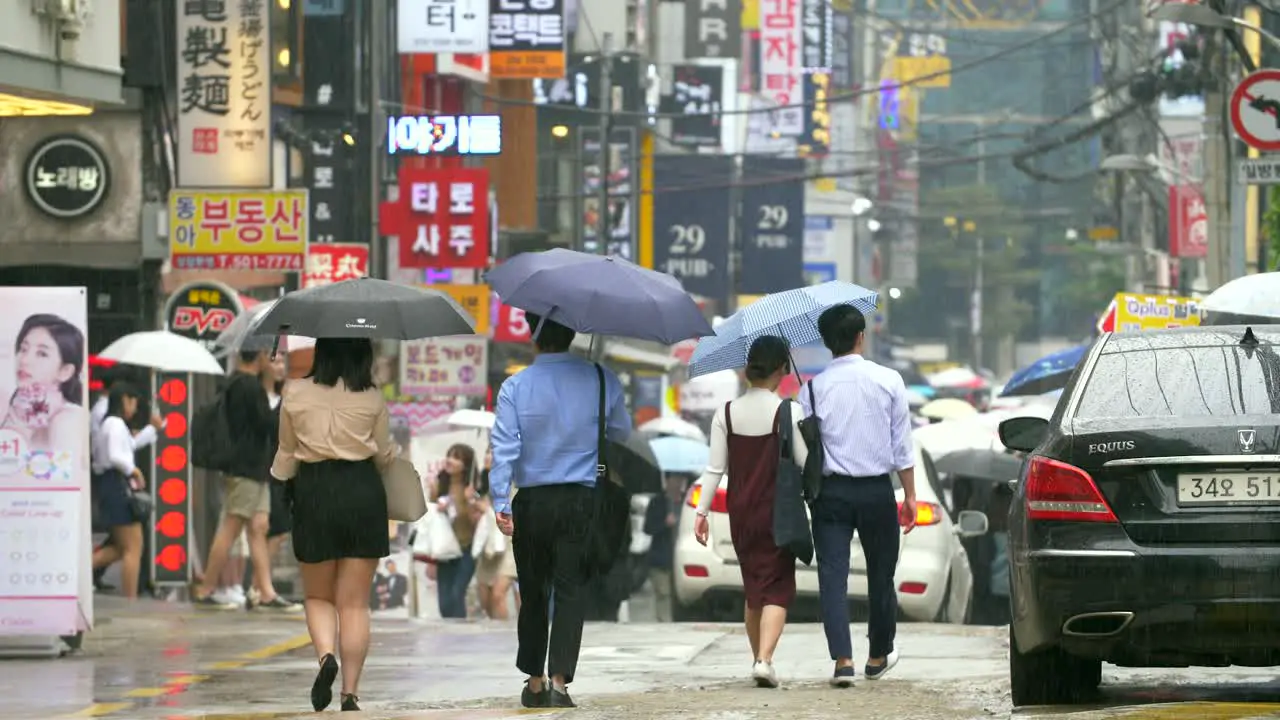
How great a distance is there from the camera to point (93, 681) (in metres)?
12.9

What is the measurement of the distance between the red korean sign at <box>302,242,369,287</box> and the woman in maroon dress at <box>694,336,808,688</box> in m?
18.6

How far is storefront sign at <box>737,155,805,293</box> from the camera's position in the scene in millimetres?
49250

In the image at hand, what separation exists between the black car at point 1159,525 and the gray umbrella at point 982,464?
10.9m

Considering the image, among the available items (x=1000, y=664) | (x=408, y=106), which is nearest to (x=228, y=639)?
(x=1000, y=664)

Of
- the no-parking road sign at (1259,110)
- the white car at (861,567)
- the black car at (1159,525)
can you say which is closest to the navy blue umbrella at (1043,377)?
the no-parking road sign at (1259,110)

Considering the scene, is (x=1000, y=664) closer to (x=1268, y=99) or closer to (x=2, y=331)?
(x=2, y=331)

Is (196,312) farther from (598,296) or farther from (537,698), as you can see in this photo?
(537,698)

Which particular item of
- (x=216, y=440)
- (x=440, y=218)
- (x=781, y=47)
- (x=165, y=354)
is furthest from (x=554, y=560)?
(x=781, y=47)

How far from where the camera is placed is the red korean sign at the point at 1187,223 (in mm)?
43750

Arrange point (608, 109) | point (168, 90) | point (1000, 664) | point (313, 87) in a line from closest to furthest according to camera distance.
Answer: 1. point (1000, 664)
2. point (168, 90)
3. point (313, 87)
4. point (608, 109)

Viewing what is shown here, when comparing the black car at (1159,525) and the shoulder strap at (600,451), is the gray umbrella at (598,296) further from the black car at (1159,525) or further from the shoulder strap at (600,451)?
the black car at (1159,525)

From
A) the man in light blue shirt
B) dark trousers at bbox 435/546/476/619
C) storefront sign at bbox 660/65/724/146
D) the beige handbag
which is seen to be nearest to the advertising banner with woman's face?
the beige handbag

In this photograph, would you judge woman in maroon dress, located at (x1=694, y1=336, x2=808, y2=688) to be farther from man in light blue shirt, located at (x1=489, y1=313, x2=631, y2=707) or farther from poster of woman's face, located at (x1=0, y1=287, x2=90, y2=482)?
poster of woman's face, located at (x1=0, y1=287, x2=90, y2=482)

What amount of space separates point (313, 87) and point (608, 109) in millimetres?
9671
